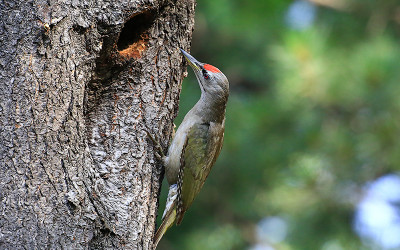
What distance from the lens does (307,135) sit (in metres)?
7.57

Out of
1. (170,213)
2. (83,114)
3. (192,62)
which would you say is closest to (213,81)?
(192,62)

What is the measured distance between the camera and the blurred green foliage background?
6.97m

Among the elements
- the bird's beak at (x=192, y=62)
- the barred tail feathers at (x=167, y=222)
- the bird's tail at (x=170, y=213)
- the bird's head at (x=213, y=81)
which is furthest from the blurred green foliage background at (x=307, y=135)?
the barred tail feathers at (x=167, y=222)

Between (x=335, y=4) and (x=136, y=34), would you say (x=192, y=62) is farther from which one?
(x=335, y=4)

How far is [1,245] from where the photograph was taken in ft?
8.47

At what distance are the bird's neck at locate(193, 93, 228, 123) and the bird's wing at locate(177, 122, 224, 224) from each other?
82mm

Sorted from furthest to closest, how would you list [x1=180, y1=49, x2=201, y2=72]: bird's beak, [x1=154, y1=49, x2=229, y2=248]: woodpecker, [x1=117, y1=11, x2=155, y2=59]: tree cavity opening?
[x1=154, y1=49, x2=229, y2=248]: woodpecker < [x1=180, y1=49, x2=201, y2=72]: bird's beak < [x1=117, y1=11, x2=155, y2=59]: tree cavity opening

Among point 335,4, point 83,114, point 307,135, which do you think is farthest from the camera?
point 335,4

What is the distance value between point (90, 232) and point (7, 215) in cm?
39

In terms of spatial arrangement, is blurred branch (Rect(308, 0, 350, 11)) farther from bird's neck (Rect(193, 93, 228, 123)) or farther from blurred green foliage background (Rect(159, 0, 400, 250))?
bird's neck (Rect(193, 93, 228, 123))

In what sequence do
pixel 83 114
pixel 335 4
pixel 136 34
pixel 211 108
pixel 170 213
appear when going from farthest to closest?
1. pixel 335 4
2. pixel 211 108
3. pixel 170 213
4. pixel 136 34
5. pixel 83 114

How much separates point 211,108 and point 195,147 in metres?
0.43

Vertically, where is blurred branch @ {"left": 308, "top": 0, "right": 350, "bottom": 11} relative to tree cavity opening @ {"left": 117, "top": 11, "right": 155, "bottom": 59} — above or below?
below

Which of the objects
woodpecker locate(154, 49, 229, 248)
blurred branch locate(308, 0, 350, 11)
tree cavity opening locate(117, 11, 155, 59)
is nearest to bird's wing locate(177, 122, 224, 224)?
woodpecker locate(154, 49, 229, 248)
